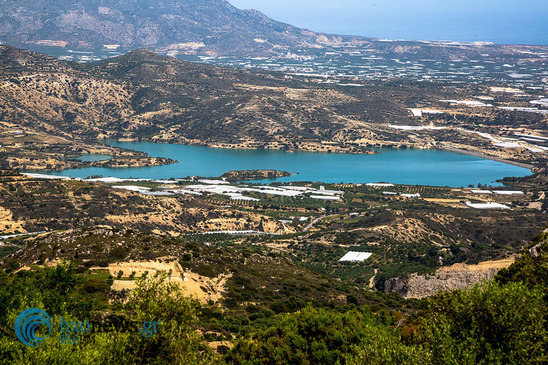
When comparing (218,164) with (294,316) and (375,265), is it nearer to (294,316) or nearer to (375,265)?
(375,265)

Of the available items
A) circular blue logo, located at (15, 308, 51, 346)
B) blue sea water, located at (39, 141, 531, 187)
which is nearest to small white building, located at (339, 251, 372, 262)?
circular blue logo, located at (15, 308, 51, 346)

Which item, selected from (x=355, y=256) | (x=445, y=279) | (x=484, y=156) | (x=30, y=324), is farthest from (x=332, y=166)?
(x=30, y=324)

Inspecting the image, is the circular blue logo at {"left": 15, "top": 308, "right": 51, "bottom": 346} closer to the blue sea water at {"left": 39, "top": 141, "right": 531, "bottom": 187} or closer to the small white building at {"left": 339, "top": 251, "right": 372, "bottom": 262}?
the small white building at {"left": 339, "top": 251, "right": 372, "bottom": 262}

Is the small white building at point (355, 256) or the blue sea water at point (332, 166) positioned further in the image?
the blue sea water at point (332, 166)

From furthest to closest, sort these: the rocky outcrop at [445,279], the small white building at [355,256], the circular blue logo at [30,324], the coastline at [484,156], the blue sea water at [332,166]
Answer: the coastline at [484,156] < the blue sea water at [332,166] < the small white building at [355,256] < the rocky outcrop at [445,279] < the circular blue logo at [30,324]

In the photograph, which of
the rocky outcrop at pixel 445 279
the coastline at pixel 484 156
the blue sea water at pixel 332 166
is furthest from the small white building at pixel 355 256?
the coastline at pixel 484 156

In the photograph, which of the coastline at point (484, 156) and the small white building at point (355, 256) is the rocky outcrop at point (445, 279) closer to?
the small white building at point (355, 256)
